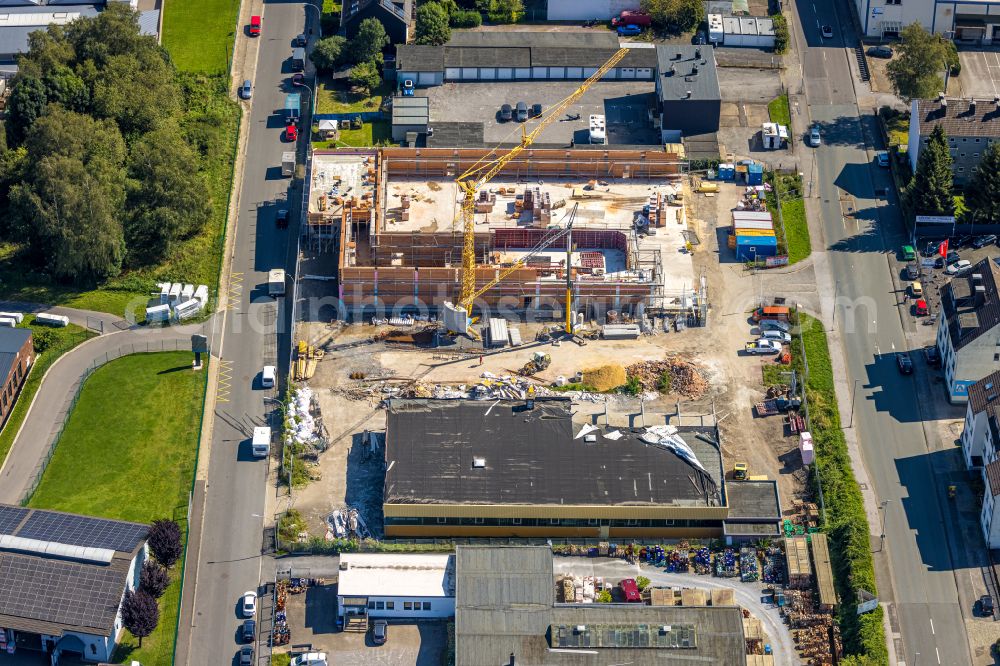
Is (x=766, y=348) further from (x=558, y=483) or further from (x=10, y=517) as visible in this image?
(x=10, y=517)

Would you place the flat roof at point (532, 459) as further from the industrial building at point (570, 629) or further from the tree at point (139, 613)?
the tree at point (139, 613)

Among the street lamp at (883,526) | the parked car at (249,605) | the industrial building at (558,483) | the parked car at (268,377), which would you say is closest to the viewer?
the parked car at (249,605)

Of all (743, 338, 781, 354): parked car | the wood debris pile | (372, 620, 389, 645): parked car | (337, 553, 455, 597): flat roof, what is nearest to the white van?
(337, 553, 455, 597): flat roof

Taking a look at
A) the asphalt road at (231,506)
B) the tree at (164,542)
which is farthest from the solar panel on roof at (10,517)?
the asphalt road at (231,506)

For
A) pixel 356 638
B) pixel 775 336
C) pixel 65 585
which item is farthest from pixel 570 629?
pixel 775 336

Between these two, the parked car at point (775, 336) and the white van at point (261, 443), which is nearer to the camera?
the white van at point (261, 443)

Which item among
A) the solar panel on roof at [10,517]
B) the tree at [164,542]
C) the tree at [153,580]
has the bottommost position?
the tree at [153,580]

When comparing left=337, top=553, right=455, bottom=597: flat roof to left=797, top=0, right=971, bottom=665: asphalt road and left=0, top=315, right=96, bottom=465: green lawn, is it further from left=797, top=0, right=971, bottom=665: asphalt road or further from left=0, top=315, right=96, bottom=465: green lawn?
left=797, top=0, right=971, bottom=665: asphalt road

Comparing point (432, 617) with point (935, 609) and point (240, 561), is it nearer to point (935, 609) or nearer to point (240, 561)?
point (240, 561)
